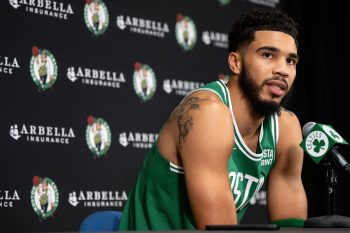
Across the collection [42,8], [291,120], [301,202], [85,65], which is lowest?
[301,202]

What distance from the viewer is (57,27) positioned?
281 centimetres

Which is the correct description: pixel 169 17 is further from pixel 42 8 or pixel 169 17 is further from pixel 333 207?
pixel 333 207

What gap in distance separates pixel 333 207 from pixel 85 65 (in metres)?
1.59

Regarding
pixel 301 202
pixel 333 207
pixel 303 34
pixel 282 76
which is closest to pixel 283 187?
pixel 301 202

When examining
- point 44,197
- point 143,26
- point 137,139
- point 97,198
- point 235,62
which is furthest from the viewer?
point 143,26

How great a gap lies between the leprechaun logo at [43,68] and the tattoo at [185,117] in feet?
3.36

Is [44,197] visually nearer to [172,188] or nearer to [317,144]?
[172,188]

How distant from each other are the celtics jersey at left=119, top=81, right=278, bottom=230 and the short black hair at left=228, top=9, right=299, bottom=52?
169 millimetres

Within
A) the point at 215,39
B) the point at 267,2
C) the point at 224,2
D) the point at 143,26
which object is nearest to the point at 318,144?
the point at 143,26

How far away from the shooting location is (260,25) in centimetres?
203

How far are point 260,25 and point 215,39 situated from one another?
1475 millimetres

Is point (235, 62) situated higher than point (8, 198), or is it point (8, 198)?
point (235, 62)

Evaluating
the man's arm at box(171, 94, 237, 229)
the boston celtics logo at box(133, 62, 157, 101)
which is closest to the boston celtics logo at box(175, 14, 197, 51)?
the boston celtics logo at box(133, 62, 157, 101)

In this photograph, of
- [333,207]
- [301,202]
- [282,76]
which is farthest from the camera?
[301,202]
